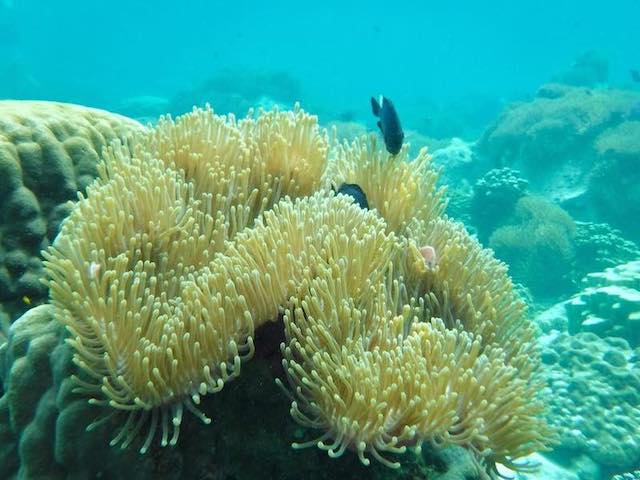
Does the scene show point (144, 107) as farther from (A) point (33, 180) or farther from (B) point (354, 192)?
(B) point (354, 192)

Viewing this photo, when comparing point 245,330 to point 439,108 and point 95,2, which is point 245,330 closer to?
point 439,108

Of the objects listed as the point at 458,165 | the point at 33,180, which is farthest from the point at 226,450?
the point at 458,165

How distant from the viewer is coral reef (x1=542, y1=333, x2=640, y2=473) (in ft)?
23.2

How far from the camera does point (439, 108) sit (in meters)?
40.5

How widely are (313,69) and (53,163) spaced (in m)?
71.8

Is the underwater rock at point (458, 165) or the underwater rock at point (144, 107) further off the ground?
the underwater rock at point (144, 107)

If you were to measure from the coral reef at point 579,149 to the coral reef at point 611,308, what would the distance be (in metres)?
5.66

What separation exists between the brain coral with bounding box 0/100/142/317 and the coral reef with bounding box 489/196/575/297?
11343mm

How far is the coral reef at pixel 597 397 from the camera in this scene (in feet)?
23.2

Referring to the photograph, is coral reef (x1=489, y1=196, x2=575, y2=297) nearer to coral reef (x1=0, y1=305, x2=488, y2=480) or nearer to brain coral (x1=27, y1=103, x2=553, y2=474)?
brain coral (x1=27, y1=103, x2=553, y2=474)

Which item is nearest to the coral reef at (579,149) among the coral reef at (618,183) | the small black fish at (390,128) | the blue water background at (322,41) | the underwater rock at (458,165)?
the coral reef at (618,183)

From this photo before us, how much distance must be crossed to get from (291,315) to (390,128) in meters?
1.89

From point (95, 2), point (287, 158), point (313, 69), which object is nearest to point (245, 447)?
point (287, 158)

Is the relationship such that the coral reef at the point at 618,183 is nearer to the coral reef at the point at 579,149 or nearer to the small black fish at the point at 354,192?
the coral reef at the point at 579,149
